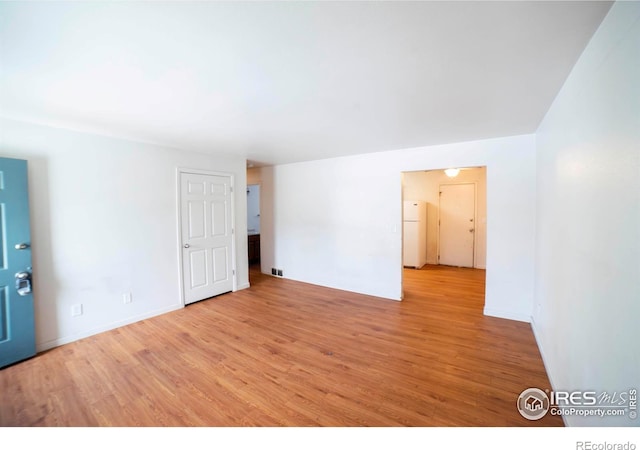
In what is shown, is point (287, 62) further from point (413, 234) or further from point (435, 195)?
point (435, 195)

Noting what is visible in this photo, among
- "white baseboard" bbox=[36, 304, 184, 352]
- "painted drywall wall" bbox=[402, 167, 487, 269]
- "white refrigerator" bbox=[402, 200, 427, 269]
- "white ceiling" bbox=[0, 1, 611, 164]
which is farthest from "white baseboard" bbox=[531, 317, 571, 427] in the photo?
"white baseboard" bbox=[36, 304, 184, 352]

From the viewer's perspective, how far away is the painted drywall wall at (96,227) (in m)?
2.68

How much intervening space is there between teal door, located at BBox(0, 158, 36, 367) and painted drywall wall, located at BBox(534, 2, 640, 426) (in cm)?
439

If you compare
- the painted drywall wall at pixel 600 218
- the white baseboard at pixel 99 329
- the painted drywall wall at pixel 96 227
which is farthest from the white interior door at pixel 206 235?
the painted drywall wall at pixel 600 218

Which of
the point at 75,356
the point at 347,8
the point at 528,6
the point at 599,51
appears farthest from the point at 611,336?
the point at 75,356

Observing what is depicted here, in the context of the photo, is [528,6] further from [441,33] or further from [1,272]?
[1,272]

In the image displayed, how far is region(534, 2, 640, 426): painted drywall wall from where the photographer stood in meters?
0.98

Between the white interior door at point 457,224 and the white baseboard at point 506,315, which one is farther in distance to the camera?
the white interior door at point 457,224

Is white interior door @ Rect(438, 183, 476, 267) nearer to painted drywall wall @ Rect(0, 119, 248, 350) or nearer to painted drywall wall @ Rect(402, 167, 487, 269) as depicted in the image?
painted drywall wall @ Rect(402, 167, 487, 269)

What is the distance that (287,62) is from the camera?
1616 millimetres

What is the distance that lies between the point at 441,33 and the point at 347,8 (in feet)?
1.79

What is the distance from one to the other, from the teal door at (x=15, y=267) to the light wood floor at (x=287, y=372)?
10.0 inches

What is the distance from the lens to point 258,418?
5.80 ft

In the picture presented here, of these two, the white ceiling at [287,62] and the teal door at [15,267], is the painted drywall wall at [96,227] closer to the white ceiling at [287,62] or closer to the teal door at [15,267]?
the teal door at [15,267]
